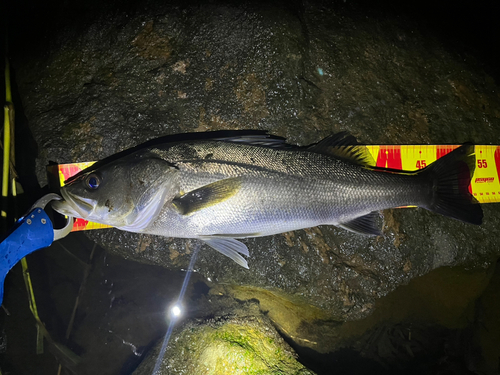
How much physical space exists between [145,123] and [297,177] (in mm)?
1784

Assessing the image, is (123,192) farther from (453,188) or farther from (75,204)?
(453,188)

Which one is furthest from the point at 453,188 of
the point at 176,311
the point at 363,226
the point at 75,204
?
the point at 75,204

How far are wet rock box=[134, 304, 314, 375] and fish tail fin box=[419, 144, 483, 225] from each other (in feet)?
6.94

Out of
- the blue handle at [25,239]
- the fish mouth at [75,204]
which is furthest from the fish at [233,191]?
the blue handle at [25,239]

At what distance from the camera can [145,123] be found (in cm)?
291

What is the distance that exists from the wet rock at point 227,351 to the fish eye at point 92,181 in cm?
169

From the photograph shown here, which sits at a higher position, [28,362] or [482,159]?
[482,159]

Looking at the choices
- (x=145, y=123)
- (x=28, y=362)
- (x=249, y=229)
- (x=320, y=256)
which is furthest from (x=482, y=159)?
(x=28, y=362)

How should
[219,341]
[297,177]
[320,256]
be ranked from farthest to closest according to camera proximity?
[320,256], [219,341], [297,177]

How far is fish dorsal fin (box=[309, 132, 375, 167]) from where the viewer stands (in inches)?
103

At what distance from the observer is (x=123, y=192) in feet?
7.42

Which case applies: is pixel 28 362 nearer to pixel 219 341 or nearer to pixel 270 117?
pixel 219 341

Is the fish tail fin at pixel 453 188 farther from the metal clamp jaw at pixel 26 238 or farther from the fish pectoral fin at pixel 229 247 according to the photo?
the metal clamp jaw at pixel 26 238

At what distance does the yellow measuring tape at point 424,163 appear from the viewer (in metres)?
2.78
